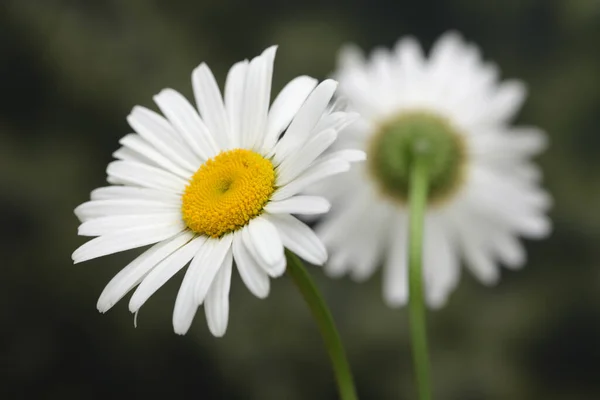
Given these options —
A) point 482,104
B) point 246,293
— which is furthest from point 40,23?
point 482,104

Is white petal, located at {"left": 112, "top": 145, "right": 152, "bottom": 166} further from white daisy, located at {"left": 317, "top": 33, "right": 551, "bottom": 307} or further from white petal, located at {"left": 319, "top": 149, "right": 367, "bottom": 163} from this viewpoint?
white daisy, located at {"left": 317, "top": 33, "right": 551, "bottom": 307}

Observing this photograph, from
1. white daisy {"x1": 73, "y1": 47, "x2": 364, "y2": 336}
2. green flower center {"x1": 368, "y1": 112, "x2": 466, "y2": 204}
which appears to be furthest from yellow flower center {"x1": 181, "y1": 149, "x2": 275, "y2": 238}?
green flower center {"x1": 368, "y1": 112, "x2": 466, "y2": 204}

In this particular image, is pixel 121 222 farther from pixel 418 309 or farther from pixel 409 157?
pixel 409 157

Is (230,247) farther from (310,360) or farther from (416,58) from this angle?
(310,360)

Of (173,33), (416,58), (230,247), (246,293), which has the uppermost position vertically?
(173,33)

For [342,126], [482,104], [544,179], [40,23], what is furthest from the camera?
[544,179]

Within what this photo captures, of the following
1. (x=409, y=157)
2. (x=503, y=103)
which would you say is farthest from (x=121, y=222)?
(x=503, y=103)
